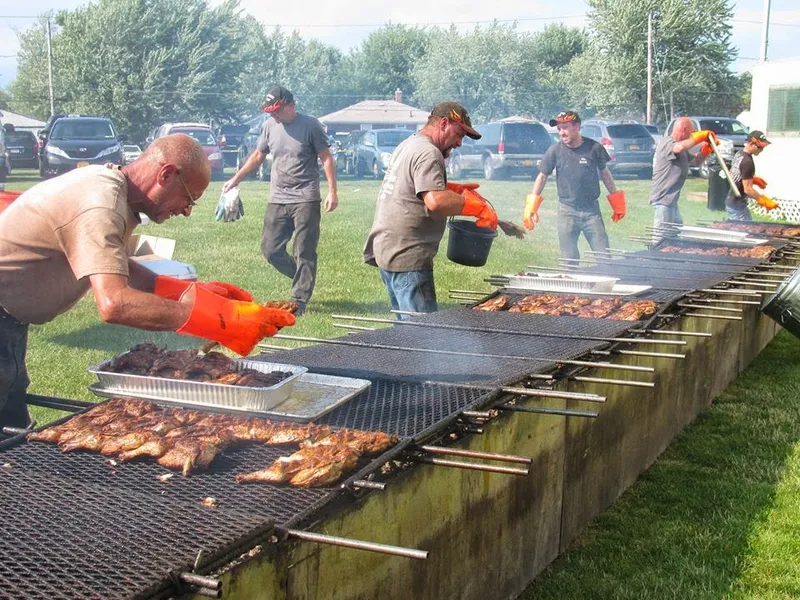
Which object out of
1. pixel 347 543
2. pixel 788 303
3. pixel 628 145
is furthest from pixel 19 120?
pixel 347 543

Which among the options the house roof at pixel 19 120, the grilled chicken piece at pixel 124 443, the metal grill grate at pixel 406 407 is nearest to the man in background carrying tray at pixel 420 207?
the metal grill grate at pixel 406 407

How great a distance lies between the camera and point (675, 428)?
6129 mm

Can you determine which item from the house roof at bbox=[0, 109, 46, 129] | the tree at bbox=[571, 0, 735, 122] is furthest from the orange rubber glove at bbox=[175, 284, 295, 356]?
the house roof at bbox=[0, 109, 46, 129]

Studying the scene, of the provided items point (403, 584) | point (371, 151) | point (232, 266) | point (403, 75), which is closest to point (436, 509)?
point (403, 584)

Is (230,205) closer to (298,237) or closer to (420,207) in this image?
(298,237)

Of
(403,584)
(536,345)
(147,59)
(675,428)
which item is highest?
(147,59)

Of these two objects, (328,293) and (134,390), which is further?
(328,293)

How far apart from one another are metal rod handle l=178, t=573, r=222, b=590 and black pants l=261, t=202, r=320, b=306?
273 inches

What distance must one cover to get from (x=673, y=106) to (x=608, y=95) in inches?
138

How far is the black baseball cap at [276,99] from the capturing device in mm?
8750

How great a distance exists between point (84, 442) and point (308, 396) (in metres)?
0.88

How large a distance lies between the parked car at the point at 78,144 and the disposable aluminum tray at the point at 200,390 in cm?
2273

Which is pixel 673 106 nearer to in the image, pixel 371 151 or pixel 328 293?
pixel 371 151

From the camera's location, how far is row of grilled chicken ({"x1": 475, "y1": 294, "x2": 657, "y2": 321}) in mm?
5500
